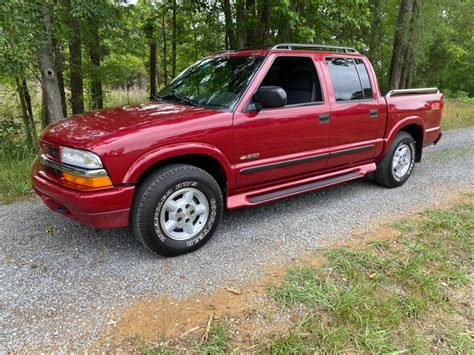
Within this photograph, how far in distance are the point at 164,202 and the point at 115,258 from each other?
694mm

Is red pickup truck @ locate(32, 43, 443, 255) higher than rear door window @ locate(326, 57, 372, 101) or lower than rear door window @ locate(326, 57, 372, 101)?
lower

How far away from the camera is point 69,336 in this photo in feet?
7.27

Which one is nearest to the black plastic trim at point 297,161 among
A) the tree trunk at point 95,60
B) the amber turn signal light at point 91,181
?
the amber turn signal light at point 91,181

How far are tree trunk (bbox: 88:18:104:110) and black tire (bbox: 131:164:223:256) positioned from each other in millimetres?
5262

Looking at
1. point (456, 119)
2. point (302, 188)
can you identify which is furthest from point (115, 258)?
point (456, 119)

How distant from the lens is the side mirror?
3305 mm

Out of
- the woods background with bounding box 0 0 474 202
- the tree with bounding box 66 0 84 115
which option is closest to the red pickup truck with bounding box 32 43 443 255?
the woods background with bounding box 0 0 474 202

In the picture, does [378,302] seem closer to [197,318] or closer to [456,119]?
[197,318]

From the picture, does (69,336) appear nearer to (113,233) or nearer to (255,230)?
(113,233)

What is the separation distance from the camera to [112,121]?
3.18 metres

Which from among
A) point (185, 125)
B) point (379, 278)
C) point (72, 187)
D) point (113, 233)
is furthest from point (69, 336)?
point (379, 278)

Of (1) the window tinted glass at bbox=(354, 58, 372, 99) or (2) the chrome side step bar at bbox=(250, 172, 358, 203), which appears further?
(1) the window tinted glass at bbox=(354, 58, 372, 99)

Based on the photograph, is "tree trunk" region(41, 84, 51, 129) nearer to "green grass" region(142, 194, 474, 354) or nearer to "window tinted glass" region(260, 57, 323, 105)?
"window tinted glass" region(260, 57, 323, 105)

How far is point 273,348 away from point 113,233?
213 cm
